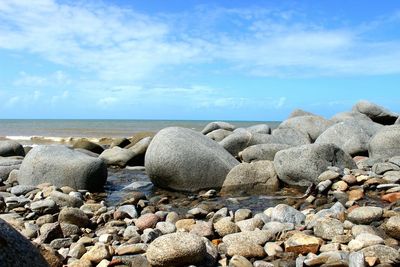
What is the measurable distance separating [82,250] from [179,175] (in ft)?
14.4

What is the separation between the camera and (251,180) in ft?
30.5

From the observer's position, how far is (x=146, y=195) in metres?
9.42

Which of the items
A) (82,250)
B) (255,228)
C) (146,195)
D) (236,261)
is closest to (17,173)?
(146,195)

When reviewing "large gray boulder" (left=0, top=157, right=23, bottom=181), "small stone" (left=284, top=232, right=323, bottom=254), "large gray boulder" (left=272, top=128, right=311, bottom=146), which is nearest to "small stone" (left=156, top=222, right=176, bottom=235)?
"small stone" (left=284, top=232, right=323, bottom=254)

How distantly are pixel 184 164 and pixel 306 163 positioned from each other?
8.37 ft

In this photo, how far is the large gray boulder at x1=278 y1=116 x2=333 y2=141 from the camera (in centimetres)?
1666

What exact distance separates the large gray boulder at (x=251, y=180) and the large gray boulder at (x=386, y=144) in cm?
343

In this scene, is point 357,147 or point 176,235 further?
point 357,147

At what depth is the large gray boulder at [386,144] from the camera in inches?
443

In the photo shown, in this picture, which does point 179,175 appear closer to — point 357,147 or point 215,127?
point 357,147

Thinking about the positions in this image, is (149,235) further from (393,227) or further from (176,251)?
(393,227)

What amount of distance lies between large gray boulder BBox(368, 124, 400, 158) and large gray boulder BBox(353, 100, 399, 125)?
7.80 m

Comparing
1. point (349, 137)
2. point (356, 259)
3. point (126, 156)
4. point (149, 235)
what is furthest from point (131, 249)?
point (349, 137)

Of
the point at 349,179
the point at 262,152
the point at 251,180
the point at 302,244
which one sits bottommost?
the point at 302,244
